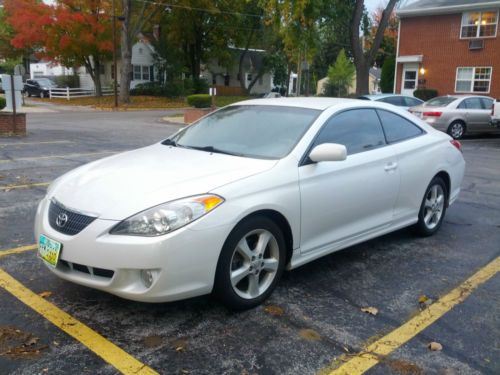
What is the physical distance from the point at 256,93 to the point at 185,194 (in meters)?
55.7

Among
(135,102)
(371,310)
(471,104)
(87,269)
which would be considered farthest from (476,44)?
(87,269)

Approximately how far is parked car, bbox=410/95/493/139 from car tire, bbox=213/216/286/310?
529 inches

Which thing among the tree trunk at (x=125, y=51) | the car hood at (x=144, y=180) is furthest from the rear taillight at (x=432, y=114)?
the tree trunk at (x=125, y=51)

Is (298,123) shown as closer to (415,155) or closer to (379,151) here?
(379,151)

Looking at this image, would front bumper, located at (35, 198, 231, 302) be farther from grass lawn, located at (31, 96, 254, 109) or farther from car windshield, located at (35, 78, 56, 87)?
car windshield, located at (35, 78, 56, 87)

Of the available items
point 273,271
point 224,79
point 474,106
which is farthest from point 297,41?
point 224,79

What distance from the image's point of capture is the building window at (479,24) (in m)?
27.1

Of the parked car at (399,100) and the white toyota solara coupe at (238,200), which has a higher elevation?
the parked car at (399,100)

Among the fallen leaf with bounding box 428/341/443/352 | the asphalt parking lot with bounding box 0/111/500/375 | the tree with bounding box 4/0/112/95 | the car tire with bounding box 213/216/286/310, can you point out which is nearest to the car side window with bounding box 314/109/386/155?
the car tire with bounding box 213/216/286/310

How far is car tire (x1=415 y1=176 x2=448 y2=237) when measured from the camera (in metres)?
5.56

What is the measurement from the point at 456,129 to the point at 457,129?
41mm

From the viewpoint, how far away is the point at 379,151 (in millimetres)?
4871

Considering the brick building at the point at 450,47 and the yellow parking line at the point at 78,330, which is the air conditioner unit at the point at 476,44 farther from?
the yellow parking line at the point at 78,330

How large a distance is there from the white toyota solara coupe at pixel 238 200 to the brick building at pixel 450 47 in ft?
83.1
